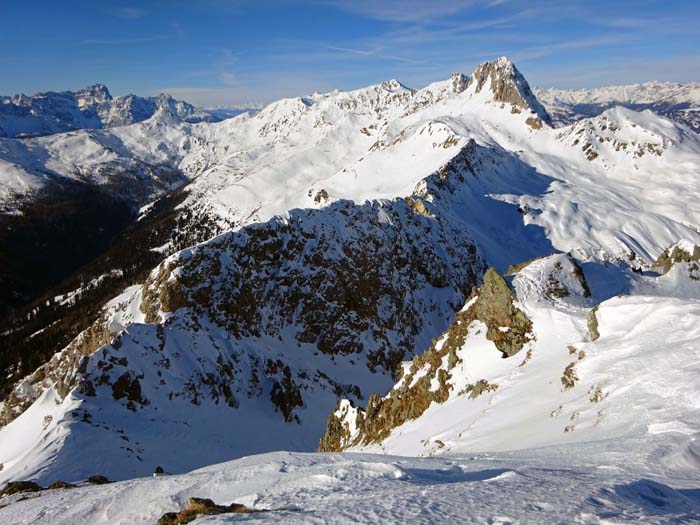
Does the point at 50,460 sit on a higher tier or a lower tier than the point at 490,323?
lower

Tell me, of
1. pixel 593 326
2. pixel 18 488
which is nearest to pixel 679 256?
pixel 593 326

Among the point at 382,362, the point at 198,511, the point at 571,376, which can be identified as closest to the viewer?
the point at 198,511

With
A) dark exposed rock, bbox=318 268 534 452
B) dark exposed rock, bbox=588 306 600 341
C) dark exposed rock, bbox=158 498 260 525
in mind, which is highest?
dark exposed rock, bbox=158 498 260 525

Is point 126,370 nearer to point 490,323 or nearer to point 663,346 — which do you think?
point 490,323

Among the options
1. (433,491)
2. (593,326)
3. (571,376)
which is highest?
(433,491)

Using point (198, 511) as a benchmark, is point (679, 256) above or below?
below

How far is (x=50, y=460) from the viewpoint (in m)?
31.7

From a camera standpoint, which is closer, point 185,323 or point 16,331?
point 185,323

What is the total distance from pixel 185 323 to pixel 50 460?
22.4 metres

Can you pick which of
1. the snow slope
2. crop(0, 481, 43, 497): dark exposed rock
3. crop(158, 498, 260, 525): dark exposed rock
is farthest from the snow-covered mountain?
crop(0, 481, 43, 497): dark exposed rock

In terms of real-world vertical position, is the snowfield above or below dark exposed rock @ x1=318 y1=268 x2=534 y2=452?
above

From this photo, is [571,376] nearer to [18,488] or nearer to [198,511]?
[198,511]

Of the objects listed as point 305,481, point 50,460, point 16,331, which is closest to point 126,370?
point 50,460

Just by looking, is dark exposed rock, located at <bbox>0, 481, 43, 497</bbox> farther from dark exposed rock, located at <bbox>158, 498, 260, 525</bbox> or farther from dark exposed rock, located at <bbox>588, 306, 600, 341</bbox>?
dark exposed rock, located at <bbox>588, 306, 600, 341</bbox>
